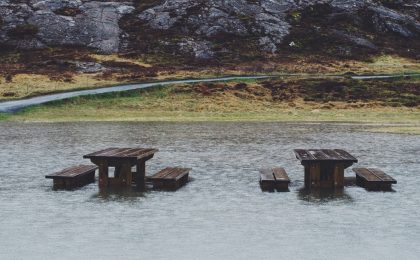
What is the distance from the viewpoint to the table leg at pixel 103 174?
1850 cm

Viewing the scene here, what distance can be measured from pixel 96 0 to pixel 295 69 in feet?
142

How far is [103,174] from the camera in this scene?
18641 mm

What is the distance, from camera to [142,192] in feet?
58.5

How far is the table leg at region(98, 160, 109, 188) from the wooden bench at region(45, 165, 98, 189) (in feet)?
2.19

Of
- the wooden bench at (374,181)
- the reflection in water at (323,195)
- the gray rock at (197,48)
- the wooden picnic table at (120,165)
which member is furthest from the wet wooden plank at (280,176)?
the gray rock at (197,48)

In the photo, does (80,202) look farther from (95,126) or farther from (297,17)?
(297,17)

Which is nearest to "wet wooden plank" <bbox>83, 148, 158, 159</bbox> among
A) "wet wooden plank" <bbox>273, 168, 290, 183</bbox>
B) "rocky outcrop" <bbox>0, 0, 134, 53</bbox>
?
"wet wooden plank" <bbox>273, 168, 290, 183</bbox>

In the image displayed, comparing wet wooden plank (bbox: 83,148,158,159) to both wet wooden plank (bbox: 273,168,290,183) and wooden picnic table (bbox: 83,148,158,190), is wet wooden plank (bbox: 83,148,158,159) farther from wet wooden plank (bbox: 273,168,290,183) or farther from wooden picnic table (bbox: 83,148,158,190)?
wet wooden plank (bbox: 273,168,290,183)

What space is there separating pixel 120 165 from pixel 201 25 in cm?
8772

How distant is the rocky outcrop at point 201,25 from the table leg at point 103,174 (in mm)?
76149

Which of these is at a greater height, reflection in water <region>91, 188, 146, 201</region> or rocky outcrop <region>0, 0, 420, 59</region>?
rocky outcrop <region>0, 0, 420, 59</region>

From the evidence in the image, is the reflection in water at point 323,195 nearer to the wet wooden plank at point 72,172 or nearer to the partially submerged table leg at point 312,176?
the partially submerged table leg at point 312,176

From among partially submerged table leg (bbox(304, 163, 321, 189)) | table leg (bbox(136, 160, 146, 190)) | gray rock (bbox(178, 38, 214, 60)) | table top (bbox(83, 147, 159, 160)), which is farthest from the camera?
gray rock (bbox(178, 38, 214, 60))

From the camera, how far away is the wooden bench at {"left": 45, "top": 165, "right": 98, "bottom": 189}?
60.5ft
